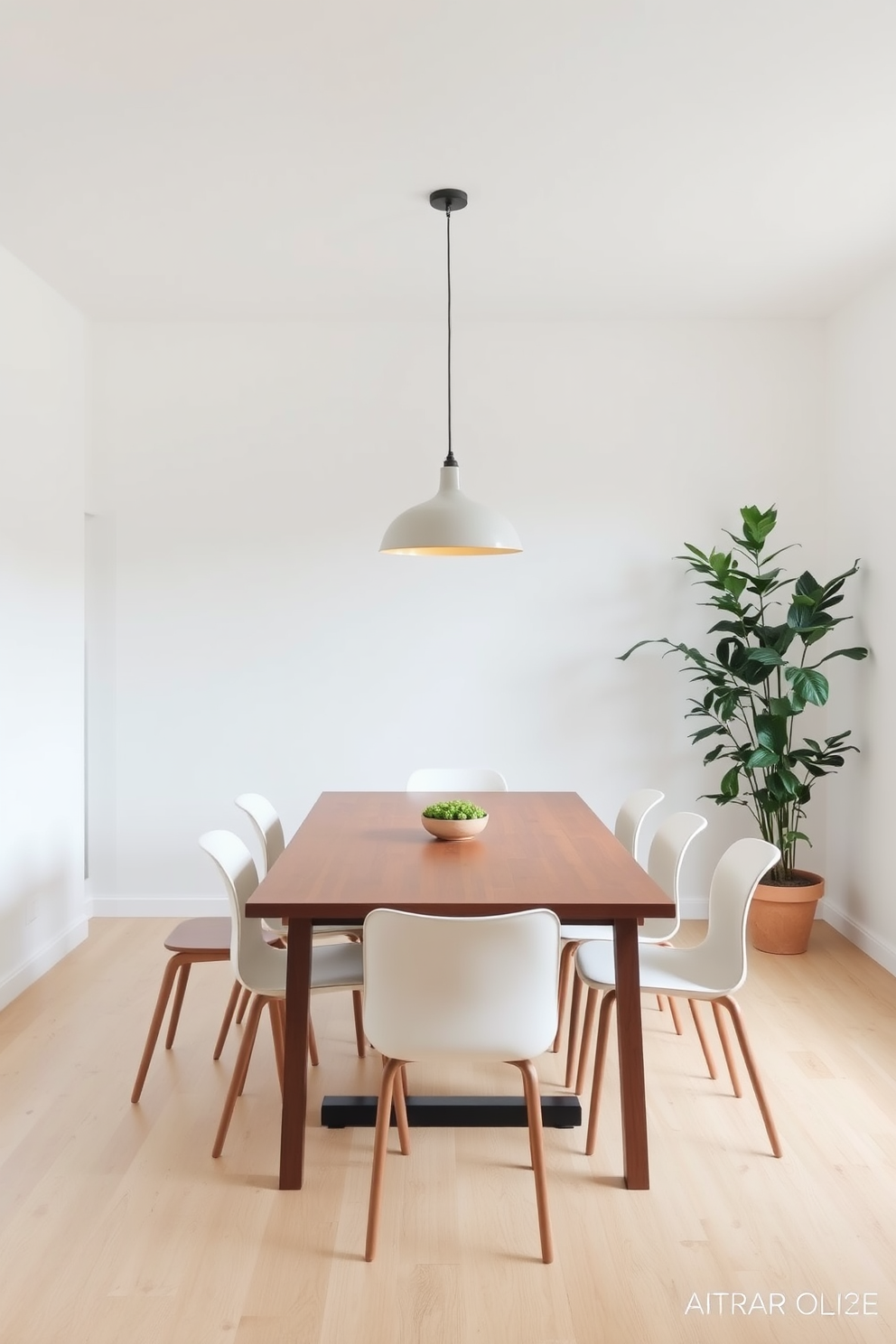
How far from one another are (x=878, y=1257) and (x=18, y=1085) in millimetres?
2481

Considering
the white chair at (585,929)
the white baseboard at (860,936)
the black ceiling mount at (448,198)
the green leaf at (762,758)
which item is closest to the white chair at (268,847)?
the white chair at (585,929)

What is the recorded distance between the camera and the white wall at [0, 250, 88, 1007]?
4.02 meters

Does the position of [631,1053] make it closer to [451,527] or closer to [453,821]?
[453,821]

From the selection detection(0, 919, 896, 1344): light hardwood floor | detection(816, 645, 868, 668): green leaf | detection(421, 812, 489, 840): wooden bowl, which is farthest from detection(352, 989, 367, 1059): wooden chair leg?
detection(816, 645, 868, 668): green leaf

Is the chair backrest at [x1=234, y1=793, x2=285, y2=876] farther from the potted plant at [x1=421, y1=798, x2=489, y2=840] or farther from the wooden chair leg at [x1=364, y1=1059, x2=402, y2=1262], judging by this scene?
the wooden chair leg at [x1=364, y1=1059, x2=402, y2=1262]

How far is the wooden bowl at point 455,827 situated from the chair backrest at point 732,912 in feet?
2.39

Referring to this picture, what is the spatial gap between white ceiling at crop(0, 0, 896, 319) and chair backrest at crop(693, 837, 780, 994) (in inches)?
82.6

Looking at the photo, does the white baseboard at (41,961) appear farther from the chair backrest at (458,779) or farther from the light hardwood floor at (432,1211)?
the chair backrest at (458,779)

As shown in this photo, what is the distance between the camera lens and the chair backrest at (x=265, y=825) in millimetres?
3529

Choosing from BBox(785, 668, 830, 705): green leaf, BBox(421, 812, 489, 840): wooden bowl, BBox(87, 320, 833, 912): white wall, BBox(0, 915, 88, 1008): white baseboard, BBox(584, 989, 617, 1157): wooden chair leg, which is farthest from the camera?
BBox(87, 320, 833, 912): white wall

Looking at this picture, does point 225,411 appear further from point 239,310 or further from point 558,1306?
point 558,1306

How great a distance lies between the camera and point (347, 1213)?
2521 millimetres

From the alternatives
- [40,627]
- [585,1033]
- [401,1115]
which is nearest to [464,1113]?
[401,1115]

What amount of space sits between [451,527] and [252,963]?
1.42 meters
